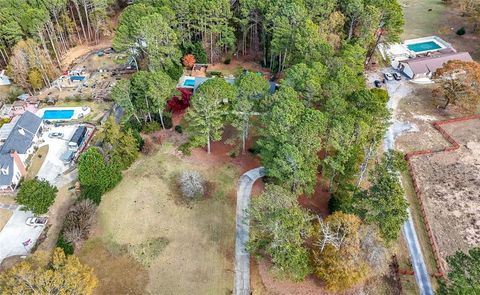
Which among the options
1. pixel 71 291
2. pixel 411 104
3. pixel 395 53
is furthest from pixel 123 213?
pixel 395 53

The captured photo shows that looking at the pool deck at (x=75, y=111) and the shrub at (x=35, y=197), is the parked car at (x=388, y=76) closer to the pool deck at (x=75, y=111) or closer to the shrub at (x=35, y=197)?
the pool deck at (x=75, y=111)

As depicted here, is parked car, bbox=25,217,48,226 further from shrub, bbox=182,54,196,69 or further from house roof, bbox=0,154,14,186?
shrub, bbox=182,54,196,69

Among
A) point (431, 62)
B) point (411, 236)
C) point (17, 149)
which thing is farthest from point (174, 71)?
point (431, 62)

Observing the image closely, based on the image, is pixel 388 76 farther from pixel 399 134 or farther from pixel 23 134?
pixel 23 134

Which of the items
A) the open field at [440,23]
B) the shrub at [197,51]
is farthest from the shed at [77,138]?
the open field at [440,23]

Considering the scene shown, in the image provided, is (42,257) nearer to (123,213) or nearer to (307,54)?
(123,213)

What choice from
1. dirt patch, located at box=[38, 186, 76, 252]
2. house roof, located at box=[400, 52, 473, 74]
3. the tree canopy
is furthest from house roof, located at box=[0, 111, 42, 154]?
house roof, located at box=[400, 52, 473, 74]
